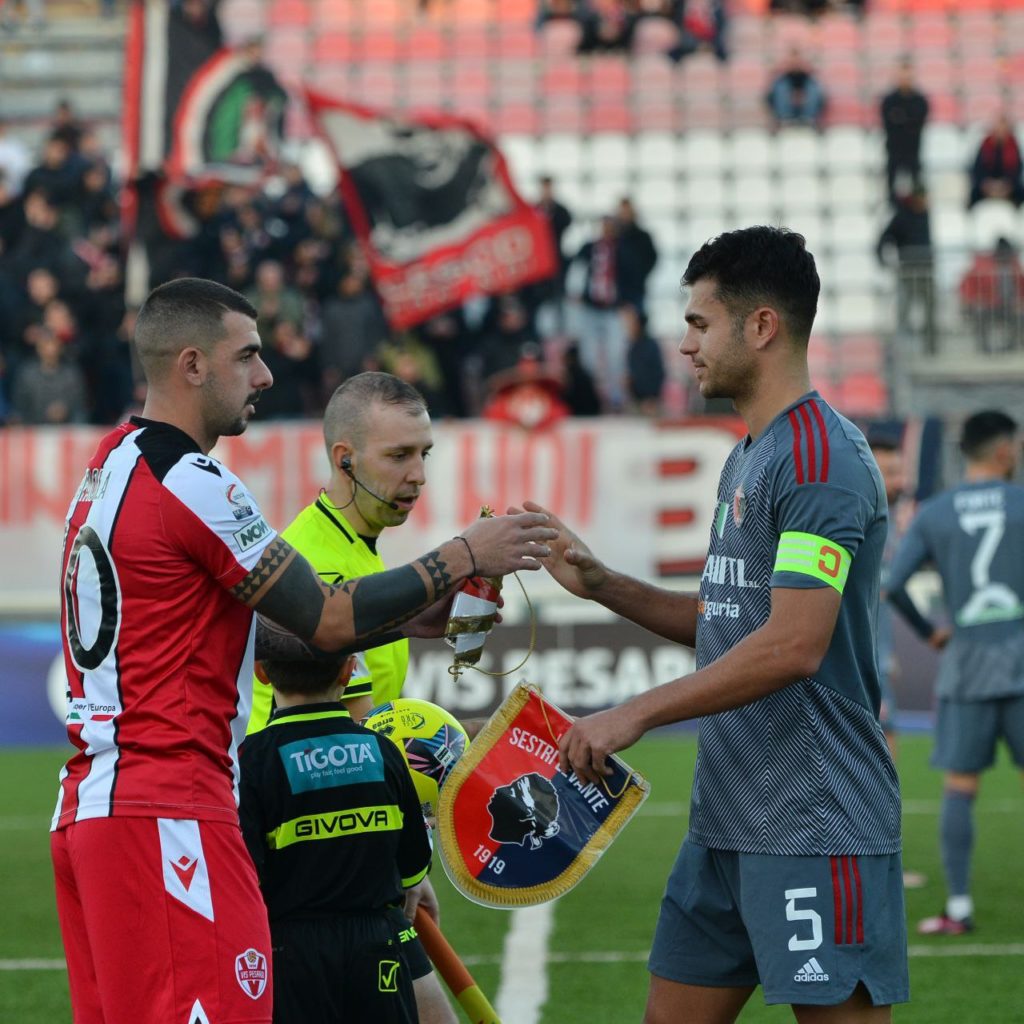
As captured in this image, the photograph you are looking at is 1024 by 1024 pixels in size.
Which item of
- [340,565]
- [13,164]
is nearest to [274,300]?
[13,164]

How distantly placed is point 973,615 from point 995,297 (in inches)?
399

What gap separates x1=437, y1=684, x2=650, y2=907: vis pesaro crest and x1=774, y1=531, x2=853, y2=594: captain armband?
2.61 feet

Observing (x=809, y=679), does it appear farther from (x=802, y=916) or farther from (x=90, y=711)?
(x=90, y=711)

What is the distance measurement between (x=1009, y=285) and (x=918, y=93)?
355 centimetres

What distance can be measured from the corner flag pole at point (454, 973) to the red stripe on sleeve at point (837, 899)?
1622mm

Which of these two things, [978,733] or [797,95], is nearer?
[978,733]

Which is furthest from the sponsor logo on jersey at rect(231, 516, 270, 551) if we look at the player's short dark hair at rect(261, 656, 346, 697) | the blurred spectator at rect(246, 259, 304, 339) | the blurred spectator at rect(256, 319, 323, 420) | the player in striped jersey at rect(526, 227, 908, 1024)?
the blurred spectator at rect(246, 259, 304, 339)

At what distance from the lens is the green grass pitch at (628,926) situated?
642 centimetres

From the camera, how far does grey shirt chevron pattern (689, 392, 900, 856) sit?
3641 mm

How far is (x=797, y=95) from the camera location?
22422mm

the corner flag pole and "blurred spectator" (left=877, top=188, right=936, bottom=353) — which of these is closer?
the corner flag pole

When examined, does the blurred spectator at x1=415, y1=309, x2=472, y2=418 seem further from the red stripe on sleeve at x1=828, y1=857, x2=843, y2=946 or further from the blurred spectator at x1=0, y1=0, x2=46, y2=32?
the red stripe on sleeve at x1=828, y1=857, x2=843, y2=946

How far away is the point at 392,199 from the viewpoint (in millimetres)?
17109

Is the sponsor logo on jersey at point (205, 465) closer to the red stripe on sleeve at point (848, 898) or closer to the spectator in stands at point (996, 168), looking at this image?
the red stripe on sleeve at point (848, 898)
